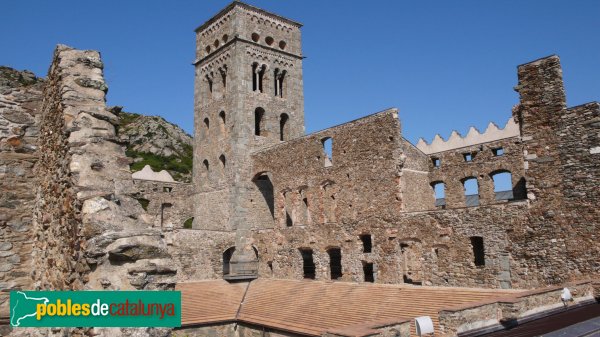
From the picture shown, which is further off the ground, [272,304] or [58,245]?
[58,245]

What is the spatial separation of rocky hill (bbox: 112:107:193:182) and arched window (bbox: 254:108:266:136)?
22944 mm

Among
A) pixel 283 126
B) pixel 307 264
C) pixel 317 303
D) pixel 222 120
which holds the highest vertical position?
pixel 222 120

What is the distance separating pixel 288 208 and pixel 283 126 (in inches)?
287

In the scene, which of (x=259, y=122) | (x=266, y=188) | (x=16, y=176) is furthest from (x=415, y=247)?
(x=16, y=176)

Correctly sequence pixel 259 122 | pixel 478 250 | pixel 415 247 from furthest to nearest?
1. pixel 259 122
2. pixel 415 247
3. pixel 478 250

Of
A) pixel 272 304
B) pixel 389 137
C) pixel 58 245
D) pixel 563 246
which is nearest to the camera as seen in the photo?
pixel 58 245

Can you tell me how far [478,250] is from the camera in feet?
47.4

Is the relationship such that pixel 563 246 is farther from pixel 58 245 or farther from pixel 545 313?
pixel 58 245

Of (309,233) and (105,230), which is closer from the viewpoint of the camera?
(105,230)

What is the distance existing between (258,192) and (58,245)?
21028mm

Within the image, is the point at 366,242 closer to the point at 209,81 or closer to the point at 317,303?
the point at 317,303

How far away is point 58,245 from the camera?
15.9 feet

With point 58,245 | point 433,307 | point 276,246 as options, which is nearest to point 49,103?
point 58,245

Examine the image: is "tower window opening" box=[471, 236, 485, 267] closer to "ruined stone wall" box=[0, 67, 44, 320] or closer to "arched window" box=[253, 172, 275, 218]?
"ruined stone wall" box=[0, 67, 44, 320]
